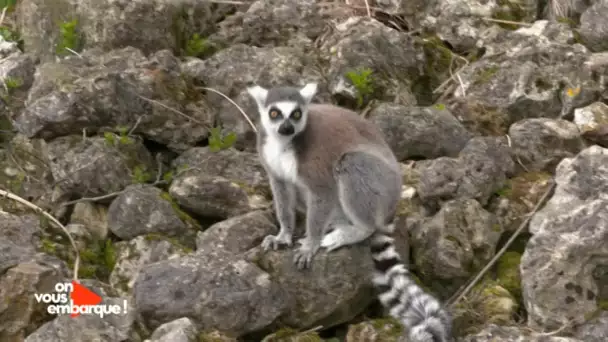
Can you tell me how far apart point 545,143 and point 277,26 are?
278cm

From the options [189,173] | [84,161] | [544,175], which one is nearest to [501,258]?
[544,175]

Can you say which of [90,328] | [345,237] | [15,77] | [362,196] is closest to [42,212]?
[90,328]

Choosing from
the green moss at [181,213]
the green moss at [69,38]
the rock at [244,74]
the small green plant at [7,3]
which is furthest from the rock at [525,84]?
the small green plant at [7,3]

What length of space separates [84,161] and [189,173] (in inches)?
30.9

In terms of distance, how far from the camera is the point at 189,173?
5570mm

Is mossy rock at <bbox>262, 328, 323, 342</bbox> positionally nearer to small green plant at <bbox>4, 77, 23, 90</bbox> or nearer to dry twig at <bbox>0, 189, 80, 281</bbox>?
dry twig at <bbox>0, 189, 80, 281</bbox>

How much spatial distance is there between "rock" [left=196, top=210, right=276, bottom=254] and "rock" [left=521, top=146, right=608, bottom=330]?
5.67 feet

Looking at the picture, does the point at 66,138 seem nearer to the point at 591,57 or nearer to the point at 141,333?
the point at 141,333

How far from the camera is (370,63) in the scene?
653 centimetres

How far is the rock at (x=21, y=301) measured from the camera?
4.32 metres

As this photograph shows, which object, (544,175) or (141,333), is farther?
(544,175)

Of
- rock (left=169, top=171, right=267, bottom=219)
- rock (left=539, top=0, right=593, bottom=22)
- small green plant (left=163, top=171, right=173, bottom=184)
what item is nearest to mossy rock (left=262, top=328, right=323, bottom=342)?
rock (left=169, top=171, right=267, bottom=219)

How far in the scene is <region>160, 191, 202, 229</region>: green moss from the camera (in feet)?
17.2

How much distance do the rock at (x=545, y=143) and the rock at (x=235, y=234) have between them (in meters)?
2.08
